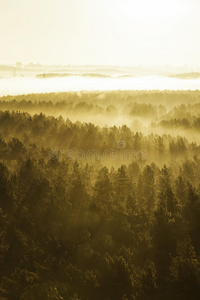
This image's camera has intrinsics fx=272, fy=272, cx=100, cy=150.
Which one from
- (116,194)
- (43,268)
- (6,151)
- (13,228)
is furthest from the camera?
(6,151)

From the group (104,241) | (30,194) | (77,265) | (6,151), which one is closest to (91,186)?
(30,194)

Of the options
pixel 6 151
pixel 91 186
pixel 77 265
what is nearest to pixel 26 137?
pixel 6 151

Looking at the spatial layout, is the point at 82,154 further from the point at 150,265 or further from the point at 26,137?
the point at 150,265

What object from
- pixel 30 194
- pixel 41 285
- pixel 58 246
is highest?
pixel 30 194

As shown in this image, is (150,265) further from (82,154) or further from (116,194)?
(82,154)

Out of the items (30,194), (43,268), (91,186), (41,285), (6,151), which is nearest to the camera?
(41,285)

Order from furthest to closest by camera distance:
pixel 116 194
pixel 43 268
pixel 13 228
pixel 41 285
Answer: pixel 116 194 < pixel 13 228 < pixel 43 268 < pixel 41 285

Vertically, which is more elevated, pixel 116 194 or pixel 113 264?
pixel 116 194

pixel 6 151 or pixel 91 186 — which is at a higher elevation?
pixel 6 151

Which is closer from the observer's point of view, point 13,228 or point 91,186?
point 13,228
